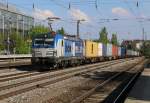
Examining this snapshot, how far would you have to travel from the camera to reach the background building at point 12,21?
4719 inches

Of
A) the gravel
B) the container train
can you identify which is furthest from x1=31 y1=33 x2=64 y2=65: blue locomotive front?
the gravel

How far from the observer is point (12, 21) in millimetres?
129250

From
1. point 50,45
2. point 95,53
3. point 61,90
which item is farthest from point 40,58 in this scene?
point 95,53

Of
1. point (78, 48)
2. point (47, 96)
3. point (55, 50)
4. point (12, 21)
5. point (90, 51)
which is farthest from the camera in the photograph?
point (12, 21)

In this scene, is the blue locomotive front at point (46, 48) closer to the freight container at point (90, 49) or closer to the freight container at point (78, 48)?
the freight container at point (78, 48)

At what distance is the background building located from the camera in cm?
11988

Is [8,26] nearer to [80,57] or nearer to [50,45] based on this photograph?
[80,57]

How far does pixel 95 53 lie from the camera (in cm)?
5662

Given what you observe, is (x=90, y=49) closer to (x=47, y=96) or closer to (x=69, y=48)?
(x=69, y=48)

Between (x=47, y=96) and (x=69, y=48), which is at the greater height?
(x=69, y=48)

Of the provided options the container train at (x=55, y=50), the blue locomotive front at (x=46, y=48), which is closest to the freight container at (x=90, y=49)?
the container train at (x=55, y=50)

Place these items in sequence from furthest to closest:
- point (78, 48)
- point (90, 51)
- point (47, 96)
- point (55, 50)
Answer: point (90, 51) → point (78, 48) → point (55, 50) → point (47, 96)

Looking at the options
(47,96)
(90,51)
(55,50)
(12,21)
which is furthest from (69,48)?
(12,21)

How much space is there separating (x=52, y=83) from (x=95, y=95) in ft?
17.4
